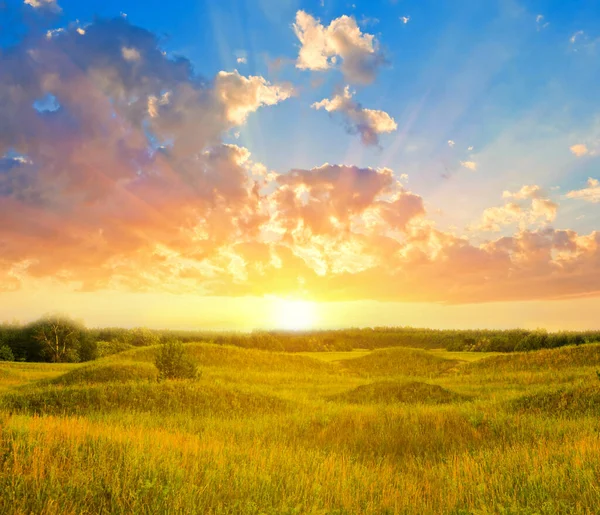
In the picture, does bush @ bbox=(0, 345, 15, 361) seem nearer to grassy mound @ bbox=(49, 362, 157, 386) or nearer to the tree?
the tree

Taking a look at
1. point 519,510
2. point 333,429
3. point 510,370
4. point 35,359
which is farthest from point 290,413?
point 35,359

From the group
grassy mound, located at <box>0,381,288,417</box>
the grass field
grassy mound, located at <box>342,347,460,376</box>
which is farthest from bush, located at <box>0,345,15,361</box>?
grassy mound, located at <box>0,381,288,417</box>

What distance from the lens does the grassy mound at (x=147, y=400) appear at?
2283 centimetres

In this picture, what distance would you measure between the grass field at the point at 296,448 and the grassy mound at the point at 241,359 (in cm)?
903

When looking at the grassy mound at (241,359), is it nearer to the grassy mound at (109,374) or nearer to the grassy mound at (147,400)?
the grassy mound at (109,374)

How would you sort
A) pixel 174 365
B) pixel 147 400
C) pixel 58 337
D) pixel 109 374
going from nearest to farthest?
pixel 147 400, pixel 174 365, pixel 109 374, pixel 58 337

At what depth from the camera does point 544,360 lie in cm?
4347

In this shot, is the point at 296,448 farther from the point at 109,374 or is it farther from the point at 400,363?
the point at 400,363

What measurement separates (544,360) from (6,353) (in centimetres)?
6899

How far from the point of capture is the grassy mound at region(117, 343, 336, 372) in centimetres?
4662

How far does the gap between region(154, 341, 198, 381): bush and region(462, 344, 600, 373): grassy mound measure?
1018 inches

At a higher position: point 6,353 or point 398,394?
point 6,353

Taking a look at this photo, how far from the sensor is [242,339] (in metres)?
71.1

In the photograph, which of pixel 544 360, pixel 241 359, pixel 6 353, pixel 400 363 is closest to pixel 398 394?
pixel 544 360
